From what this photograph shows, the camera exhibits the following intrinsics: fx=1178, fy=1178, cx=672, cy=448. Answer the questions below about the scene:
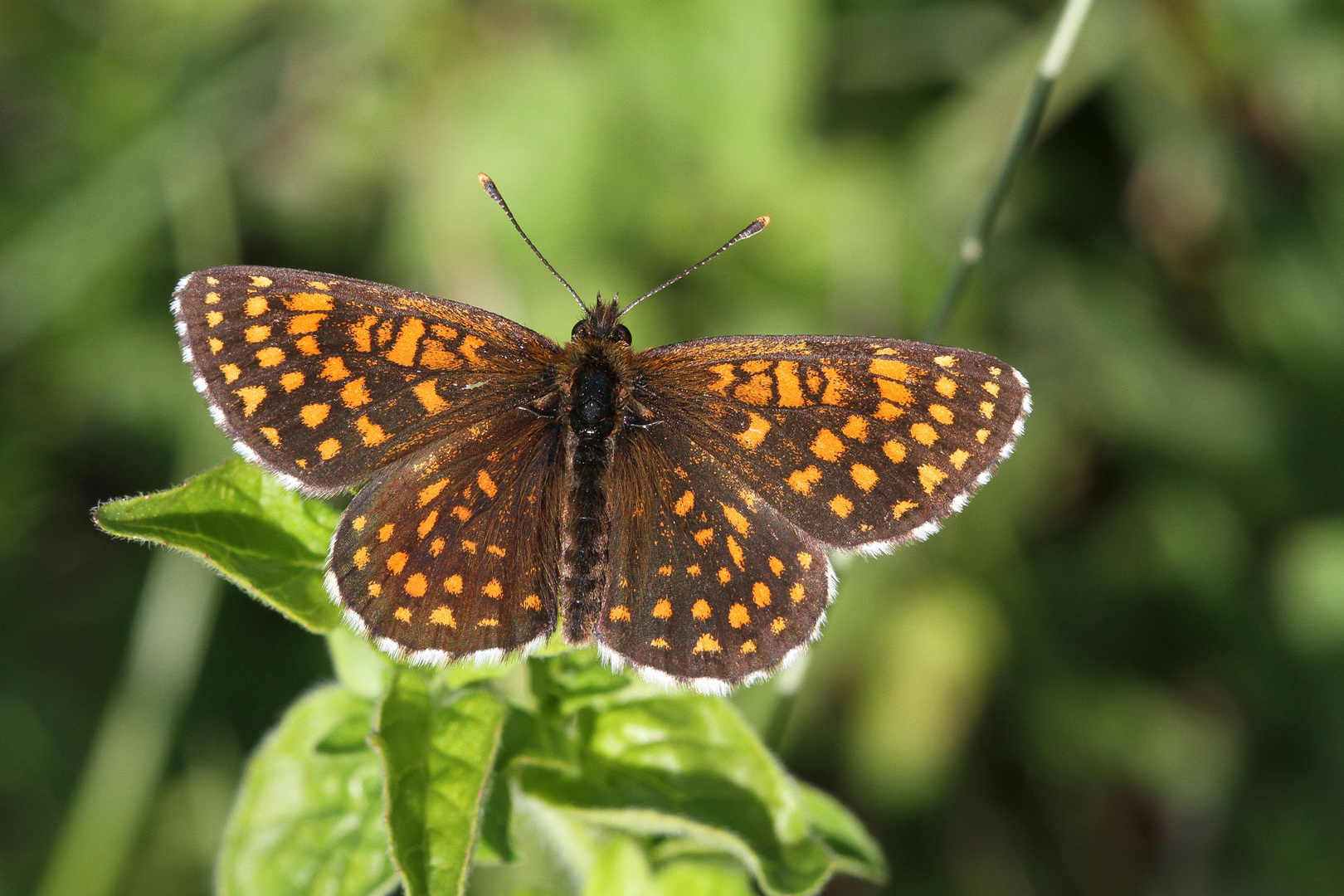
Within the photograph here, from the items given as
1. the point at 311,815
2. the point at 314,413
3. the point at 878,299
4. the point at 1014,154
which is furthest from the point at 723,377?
the point at 878,299

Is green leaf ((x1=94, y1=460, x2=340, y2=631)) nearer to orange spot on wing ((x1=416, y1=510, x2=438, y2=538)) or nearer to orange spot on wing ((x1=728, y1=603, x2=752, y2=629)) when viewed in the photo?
orange spot on wing ((x1=416, y1=510, x2=438, y2=538))

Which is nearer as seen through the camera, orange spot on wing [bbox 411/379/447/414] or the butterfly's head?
orange spot on wing [bbox 411/379/447/414]

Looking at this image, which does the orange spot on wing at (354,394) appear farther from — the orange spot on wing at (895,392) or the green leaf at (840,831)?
the green leaf at (840,831)

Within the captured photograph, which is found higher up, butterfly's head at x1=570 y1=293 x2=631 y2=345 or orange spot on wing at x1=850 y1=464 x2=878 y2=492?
butterfly's head at x1=570 y1=293 x2=631 y2=345

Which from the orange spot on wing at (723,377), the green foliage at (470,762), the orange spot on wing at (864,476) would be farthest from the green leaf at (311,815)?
the orange spot on wing at (864,476)

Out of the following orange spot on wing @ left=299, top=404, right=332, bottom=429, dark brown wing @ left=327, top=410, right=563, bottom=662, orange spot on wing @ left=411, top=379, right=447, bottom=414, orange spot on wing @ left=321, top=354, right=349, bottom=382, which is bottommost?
dark brown wing @ left=327, top=410, right=563, bottom=662

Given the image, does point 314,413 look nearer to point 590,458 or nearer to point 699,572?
point 590,458

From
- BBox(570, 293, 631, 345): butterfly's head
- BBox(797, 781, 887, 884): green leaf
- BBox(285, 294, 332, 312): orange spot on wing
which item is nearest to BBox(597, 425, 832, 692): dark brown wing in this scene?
BBox(570, 293, 631, 345): butterfly's head
